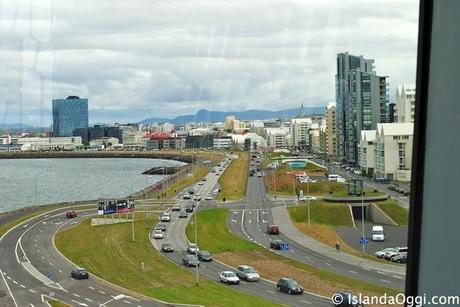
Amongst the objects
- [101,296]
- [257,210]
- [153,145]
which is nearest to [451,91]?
[101,296]

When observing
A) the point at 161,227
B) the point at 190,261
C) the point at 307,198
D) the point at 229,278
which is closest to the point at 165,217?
the point at 161,227

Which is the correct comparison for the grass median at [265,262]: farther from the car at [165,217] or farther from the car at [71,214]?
the car at [71,214]

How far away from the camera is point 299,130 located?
122 feet

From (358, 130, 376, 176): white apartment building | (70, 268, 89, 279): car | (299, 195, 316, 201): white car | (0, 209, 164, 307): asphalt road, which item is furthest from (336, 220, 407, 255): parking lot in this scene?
(358, 130, 376, 176): white apartment building

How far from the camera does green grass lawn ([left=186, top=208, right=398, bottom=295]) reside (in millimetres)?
4170

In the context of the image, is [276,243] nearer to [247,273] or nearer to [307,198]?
[247,273]

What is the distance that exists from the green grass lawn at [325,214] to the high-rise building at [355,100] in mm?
3901

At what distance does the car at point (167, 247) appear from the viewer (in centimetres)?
589

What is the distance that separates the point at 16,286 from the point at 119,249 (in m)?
1.40

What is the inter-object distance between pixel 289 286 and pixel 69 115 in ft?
120

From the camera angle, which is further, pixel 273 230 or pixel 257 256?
pixel 273 230

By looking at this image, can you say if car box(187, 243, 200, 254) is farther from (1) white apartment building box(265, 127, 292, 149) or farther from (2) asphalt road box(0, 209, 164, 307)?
(1) white apartment building box(265, 127, 292, 149)

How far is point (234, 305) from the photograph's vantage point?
3.88 meters

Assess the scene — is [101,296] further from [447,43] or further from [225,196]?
[225,196]
